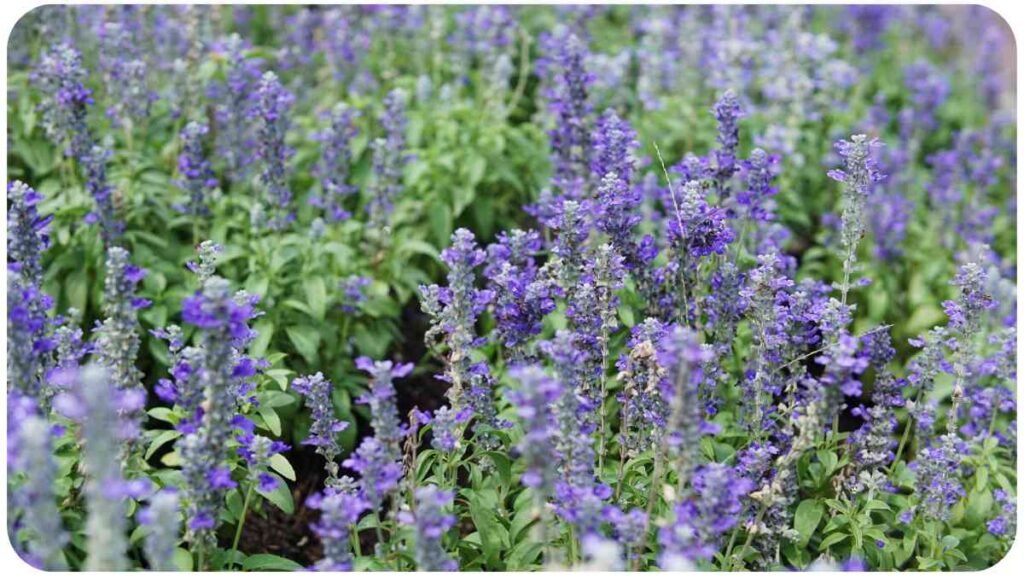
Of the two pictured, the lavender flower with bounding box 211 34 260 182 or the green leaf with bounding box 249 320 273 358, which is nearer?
the green leaf with bounding box 249 320 273 358

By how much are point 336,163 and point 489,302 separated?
241 cm

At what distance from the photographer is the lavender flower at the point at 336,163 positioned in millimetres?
7449

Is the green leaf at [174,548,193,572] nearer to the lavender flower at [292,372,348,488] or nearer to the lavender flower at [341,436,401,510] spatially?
the lavender flower at [292,372,348,488]

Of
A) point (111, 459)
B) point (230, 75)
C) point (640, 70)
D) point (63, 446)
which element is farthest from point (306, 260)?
point (640, 70)

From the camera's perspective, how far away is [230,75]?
290 inches

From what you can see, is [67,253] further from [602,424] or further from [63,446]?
[602,424]

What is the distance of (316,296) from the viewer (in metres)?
6.77

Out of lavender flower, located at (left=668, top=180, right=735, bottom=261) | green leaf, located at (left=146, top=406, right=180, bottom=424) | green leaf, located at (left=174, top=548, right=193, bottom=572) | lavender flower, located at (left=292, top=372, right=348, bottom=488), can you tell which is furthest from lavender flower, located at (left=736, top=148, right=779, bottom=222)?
green leaf, located at (left=174, top=548, right=193, bottom=572)

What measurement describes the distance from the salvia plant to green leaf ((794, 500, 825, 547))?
19 millimetres

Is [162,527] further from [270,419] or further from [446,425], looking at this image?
[270,419]

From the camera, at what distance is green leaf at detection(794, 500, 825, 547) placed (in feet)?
17.3

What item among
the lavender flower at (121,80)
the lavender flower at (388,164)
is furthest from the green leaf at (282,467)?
the lavender flower at (121,80)

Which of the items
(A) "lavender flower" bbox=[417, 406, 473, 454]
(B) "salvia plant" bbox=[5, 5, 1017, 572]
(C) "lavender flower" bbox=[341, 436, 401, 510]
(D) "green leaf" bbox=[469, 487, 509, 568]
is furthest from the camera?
(D) "green leaf" bbox=[469, 487, 509, 568]

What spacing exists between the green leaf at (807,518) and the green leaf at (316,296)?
114 inches
